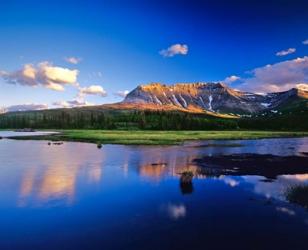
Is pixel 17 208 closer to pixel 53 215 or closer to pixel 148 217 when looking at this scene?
pixel 53 215

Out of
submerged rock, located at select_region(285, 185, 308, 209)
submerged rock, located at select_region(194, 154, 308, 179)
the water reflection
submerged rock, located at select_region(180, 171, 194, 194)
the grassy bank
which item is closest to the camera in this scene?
submerged rock, located at select_region(285, 185, 308, 209)

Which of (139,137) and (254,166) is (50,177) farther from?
(139,137)

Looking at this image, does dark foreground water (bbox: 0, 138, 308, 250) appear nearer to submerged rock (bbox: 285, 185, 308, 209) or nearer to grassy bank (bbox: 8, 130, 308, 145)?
submerged rock (bbox: 285, 185, 308, 209)

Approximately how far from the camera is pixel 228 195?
1197 inches

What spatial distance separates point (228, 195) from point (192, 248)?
13541 millimetres

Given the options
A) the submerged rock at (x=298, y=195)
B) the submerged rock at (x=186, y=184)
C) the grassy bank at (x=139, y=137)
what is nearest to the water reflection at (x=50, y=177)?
the submerged rock at (x=186, y=184)

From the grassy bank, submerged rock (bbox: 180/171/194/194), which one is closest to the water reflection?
submerged rock (bbox: 180/171/194/194)

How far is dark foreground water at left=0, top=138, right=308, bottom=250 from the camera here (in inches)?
748

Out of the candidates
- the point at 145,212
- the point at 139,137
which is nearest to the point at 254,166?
the point at 145,212

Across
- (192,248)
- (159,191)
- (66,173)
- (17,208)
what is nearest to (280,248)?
(192,248)

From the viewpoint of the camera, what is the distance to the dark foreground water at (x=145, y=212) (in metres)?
Answer: 19.0

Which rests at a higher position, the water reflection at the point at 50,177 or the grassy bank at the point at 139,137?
the grassy bank at the point at 139,137

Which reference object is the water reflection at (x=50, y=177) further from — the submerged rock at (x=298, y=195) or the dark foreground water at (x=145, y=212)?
the submerged rock at (x=298, y=195)

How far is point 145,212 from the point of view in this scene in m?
24.7
